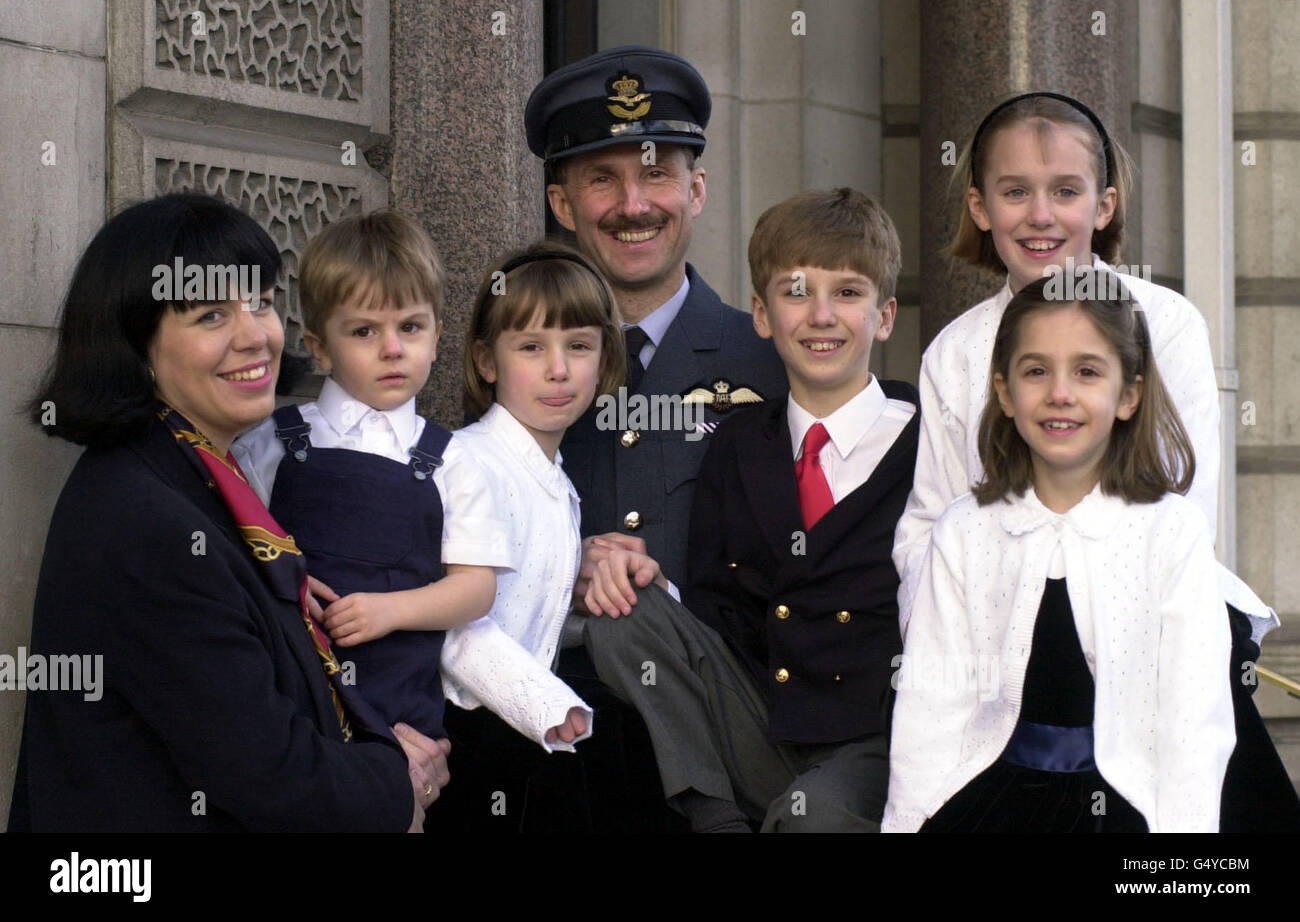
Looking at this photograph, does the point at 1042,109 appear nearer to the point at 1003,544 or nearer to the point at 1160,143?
the point at 1003,544

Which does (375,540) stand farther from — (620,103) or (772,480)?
(620,103)

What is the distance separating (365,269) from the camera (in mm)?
3641

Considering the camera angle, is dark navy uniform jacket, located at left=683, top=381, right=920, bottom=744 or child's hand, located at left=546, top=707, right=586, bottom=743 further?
dark navy uniform jacket, located at left=683, top=381, right=920, bottom=744

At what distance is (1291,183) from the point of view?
770 centimetres

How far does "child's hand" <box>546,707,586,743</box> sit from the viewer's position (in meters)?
3.55

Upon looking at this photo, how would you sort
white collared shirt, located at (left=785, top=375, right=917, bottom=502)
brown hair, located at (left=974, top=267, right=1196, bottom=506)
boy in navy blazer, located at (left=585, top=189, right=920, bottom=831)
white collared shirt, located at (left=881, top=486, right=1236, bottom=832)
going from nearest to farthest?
1. white collared shirt, located at (left=881, top=486, right=1236, bottom=832)
2. brown hair, located at (left=974, top=267, right=1196, bottom=506)
3. boy in navy blazer, located at (left=585, top=189, right=920, bottom=831)
4. white collared shirt, located at (left=785, top=375, right=917, bottom=502)

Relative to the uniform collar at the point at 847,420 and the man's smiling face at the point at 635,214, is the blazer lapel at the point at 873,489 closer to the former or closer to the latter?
the uniform collar at the point at 847,420

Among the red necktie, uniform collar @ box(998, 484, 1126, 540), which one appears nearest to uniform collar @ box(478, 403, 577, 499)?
the red necktie

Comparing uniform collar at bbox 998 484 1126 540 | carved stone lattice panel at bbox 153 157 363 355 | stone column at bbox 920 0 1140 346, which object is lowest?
uniform collar at bbox 998 484 1126 540

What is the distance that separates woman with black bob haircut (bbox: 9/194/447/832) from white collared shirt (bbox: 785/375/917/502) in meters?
1.25

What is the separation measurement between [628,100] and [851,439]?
3.84 ft

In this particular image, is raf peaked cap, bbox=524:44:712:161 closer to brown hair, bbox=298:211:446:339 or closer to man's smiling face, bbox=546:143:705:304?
man's smiling face, bbox=546:143:705:304

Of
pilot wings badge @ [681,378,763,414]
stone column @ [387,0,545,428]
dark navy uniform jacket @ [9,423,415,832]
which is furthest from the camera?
stone column @ [387,0,545,428]
